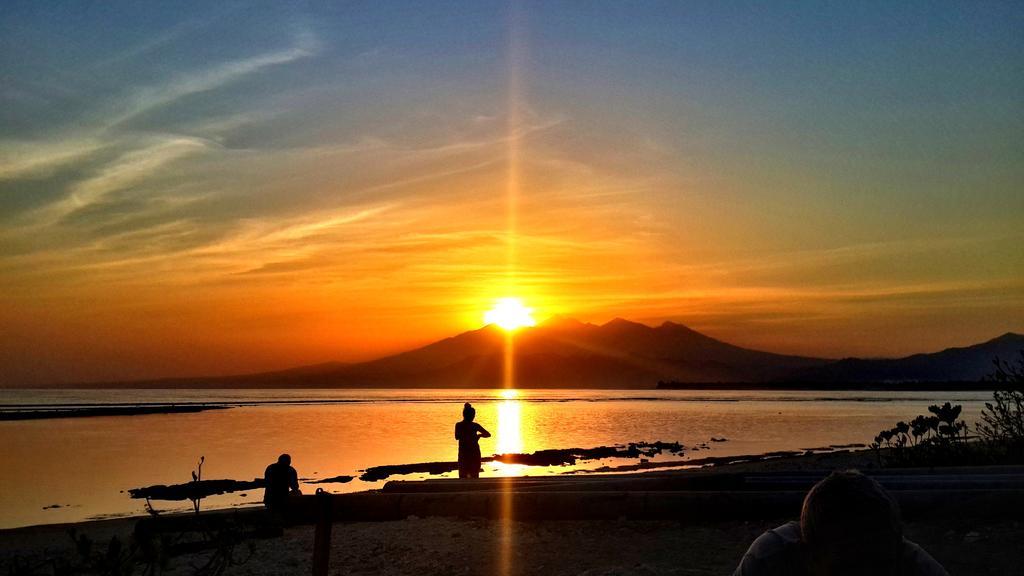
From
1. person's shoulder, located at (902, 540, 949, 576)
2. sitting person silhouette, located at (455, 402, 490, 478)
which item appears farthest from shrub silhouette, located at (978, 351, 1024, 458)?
person's shoulder, located at (902, 540, 949, 576)

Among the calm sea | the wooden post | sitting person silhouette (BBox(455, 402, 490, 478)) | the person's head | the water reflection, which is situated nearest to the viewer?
the person's head

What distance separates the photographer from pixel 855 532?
2920 mm

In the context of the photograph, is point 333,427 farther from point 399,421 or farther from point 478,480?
point 478,480

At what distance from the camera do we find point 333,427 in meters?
57.8

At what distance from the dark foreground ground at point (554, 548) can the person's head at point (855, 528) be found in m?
5.41

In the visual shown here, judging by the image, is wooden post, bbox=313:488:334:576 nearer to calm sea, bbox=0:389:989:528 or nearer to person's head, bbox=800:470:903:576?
person's head, bbox=800:470:903:576

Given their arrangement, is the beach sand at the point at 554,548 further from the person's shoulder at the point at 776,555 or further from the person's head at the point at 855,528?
the person's head at the point at 855,528

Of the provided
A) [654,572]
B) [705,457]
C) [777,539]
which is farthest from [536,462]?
[777,539]

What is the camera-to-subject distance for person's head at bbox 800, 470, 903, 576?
291cm

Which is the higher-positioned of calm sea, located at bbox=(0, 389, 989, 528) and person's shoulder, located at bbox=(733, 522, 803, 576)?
person's shoulder, located at bbox=(733, 522, 803, 576)

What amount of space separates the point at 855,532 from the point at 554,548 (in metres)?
7.05

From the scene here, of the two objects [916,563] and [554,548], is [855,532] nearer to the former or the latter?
[916,563]

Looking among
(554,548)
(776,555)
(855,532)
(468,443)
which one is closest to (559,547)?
(554,548)

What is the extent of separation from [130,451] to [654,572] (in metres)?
37.3
